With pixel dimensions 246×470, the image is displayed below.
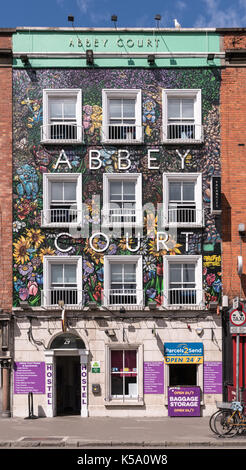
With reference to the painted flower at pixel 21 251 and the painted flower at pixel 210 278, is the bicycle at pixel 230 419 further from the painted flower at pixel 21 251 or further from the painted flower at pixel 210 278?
the painted flower at pixel 21 251

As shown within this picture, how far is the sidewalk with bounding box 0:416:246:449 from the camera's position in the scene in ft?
66.4

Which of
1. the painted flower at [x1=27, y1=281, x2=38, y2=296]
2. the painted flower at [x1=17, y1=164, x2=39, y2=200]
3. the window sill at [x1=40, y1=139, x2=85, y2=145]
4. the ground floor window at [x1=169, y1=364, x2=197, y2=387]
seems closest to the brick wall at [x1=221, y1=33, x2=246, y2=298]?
the ground floor window at [x1=169, y1=364, x2=197, y2=387]

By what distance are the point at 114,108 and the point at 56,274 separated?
23.5ft

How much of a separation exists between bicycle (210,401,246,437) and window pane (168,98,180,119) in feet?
41.3

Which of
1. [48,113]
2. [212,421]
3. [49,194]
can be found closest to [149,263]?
[49,194]

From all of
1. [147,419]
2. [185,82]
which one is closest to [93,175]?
[185,82]

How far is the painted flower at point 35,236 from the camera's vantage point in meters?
28.5

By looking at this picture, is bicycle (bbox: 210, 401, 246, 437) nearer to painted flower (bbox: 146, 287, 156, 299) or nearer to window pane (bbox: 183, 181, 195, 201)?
painted flower (bbox: 146, 287, 156, 299)

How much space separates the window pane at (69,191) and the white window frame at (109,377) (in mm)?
6071

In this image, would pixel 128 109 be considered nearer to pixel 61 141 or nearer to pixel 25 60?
pixel 61 141

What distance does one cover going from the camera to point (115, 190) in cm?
2897

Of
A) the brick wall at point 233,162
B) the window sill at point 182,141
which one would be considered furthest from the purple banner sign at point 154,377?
the window sill at point 182,141

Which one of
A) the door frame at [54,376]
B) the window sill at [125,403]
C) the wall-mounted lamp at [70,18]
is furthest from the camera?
the wall-mounted lamp at [70,18]

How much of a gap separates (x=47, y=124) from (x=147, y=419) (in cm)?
1227
